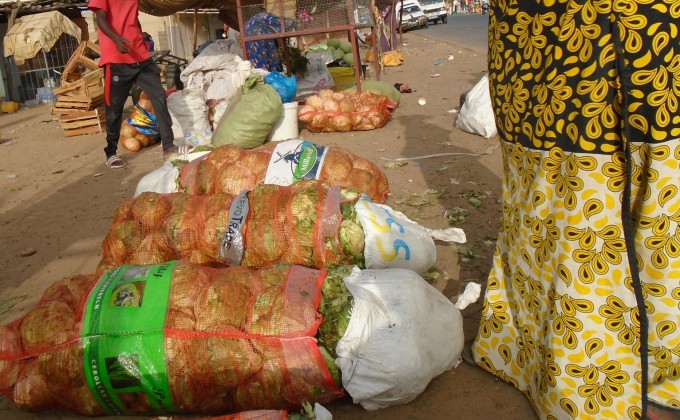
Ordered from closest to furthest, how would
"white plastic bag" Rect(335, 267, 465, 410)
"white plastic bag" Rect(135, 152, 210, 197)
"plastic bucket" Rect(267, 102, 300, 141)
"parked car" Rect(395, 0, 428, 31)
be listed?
"white plastic bag" Rect(335, 267, 465, 410) < "white plastic bag" Rect(135, 152, 210, 197) < "plastic bucket" Rect(267, 102, 300, 141) < "parked car" Rect(395, 0, 428, 31)

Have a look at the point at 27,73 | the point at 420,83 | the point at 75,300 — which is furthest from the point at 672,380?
the point at 27,73

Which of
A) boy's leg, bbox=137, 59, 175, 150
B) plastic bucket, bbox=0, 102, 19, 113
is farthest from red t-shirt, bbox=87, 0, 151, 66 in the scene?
plastic bucket, bbox=0, 102, 19, 113

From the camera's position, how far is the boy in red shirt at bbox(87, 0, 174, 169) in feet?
19.5

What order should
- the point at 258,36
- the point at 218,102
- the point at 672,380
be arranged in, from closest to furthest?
1. the point at 672,380
2. the point at 218,102
3. the point at 258,36

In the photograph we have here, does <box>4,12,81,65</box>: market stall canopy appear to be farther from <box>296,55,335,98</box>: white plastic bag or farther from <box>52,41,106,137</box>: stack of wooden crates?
<box>296,55,335,98</box>: white plastic bag

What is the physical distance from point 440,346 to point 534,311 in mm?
415

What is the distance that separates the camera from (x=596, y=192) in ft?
6.04

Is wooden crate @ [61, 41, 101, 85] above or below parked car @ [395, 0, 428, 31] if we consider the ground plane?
below

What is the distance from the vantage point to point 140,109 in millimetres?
7891

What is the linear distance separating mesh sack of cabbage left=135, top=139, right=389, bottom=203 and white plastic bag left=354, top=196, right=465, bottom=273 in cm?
74

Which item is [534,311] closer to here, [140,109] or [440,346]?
[440,346]

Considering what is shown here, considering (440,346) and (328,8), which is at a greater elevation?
(328,8)

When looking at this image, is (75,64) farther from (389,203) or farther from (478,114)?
(389,203)

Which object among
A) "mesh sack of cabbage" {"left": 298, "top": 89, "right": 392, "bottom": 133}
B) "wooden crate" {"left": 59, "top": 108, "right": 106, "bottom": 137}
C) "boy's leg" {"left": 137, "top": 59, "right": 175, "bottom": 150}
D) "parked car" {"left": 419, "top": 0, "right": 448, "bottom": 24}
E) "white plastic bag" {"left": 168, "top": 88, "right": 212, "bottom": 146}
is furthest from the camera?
"parked car" {"left": 419, "top": 0, "right": 448, "bottom": 24}
